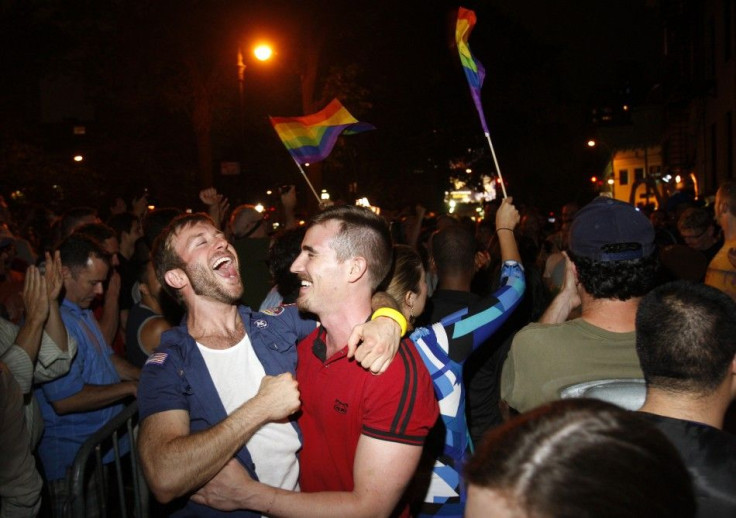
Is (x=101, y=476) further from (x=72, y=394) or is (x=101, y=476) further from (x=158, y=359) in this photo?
(x=158, y=359)

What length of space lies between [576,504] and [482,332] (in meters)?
2.05

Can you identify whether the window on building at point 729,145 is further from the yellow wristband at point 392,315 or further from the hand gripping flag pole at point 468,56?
the yellow wristband at point 392,315

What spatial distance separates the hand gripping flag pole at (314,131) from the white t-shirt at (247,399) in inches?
184

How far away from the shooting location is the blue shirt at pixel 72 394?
4172 mm

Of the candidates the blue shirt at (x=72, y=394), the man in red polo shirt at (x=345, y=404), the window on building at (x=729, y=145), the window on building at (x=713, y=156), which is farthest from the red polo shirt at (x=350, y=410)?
the window on building at (x=713, y=156)

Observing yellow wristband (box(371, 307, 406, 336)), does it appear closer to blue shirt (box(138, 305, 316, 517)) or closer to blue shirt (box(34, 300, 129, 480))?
blue shirt (box(138, 305, 316, 517))

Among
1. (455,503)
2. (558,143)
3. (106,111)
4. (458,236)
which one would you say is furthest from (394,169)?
(455,503)

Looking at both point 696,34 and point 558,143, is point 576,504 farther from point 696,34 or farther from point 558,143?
point 558,143

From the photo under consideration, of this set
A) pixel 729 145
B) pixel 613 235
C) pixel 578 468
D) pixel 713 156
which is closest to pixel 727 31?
pixel 729 145

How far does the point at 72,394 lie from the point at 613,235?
3.48 m

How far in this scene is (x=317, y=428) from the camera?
2684mm

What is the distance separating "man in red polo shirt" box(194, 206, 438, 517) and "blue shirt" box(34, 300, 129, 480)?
2.03 m

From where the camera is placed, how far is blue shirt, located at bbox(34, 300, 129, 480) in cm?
417

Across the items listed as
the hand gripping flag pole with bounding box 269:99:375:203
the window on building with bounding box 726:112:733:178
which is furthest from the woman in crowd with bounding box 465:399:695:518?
the window on building with bounding box 726:112:733:178
